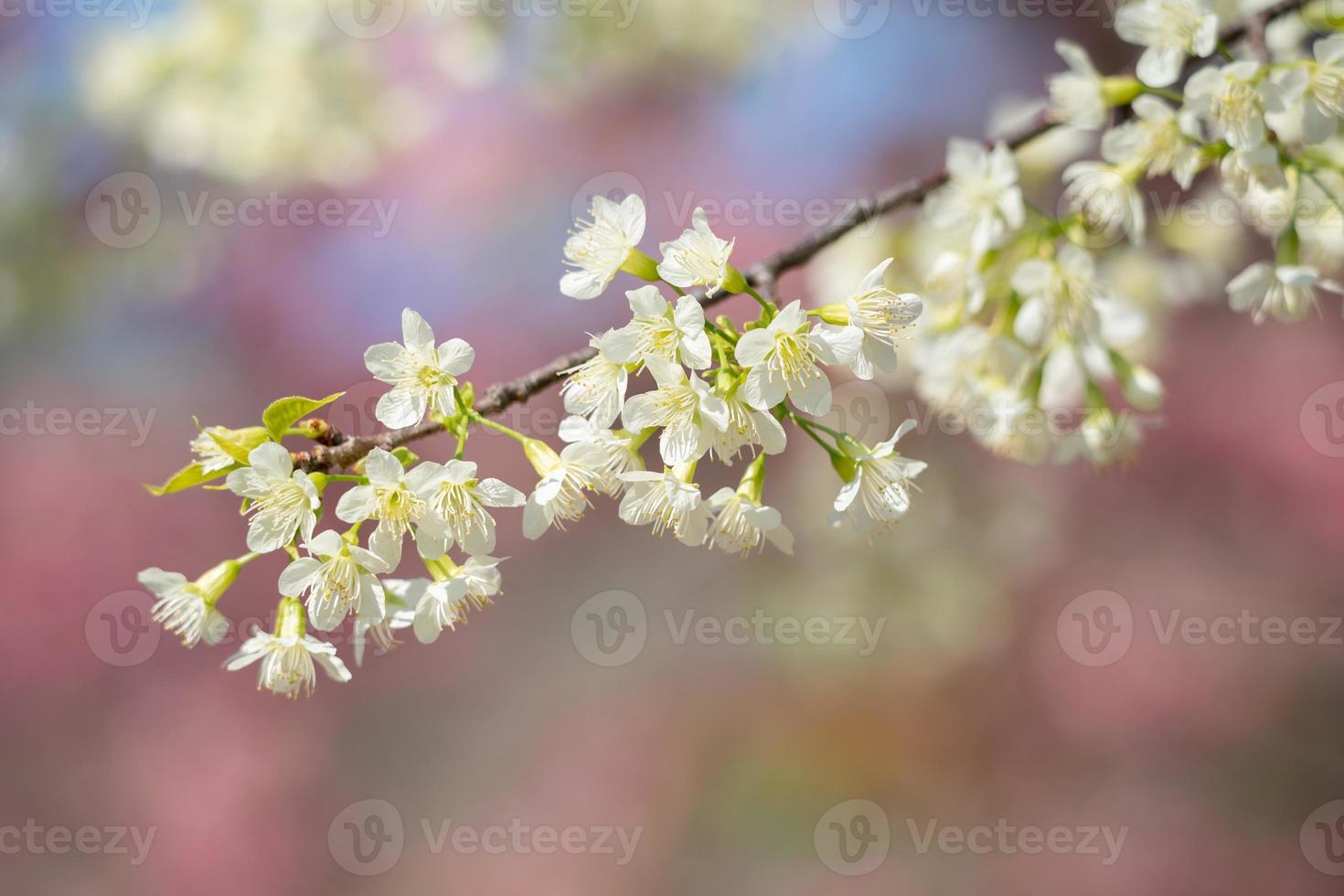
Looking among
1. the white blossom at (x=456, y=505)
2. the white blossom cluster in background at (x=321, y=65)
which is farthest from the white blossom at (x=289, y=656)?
the white blossom cluster in background at (x=321, y=65)

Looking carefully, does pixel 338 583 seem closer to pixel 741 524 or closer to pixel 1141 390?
pixel 741 524

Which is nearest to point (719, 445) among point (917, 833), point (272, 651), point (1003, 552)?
point (272, 651)

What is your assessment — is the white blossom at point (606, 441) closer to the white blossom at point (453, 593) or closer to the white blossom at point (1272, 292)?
the white blossom at point (453, 593)

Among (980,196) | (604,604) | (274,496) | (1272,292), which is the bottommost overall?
(604,604)

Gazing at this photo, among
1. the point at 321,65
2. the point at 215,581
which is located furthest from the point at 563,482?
the point at 321,65

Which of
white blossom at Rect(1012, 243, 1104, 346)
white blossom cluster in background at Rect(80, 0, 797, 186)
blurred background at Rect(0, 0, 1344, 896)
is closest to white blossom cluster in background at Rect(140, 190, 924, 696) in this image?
white blossom at Rect(1012, 243, 1104, 346)

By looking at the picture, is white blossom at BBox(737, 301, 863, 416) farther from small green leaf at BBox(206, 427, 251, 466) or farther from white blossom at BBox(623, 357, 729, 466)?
small green leaf at BBox(206, 427, 251, 466)

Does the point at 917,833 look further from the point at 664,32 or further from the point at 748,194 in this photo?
the point at 664,32
